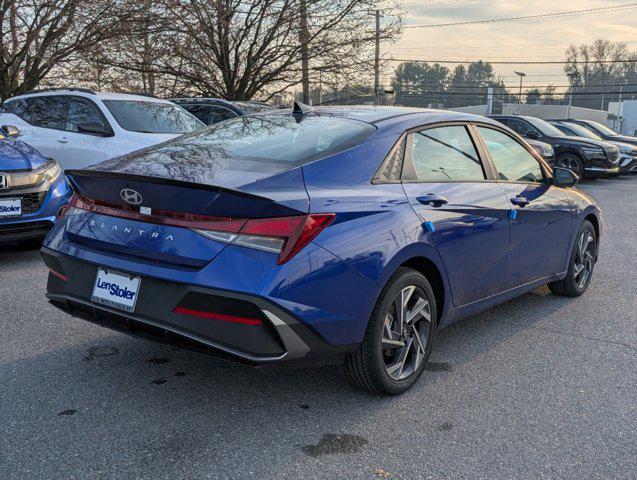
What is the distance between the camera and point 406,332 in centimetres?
339

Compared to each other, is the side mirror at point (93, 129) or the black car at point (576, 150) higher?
the side mirror at point (93, 129)

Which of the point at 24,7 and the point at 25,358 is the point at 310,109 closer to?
the point at 25,358

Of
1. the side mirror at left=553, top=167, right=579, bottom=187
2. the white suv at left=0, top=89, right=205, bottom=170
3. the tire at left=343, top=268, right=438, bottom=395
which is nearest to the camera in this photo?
the tire at left=343, top=268, right=438, bottom=395

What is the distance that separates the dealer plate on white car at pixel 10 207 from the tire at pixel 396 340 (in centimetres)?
399

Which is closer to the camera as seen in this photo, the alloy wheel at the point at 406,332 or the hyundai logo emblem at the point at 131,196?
the hyundai logo emblem at the point at 131,196

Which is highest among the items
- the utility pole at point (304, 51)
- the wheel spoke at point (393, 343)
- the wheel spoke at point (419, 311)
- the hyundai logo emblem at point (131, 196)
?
the utility pole at point (304, 51)

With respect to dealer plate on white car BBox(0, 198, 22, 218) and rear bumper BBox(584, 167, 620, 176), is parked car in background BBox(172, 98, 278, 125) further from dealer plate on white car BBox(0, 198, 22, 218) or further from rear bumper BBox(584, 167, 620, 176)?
rear bumper BBox(584, 167, 620, 176)

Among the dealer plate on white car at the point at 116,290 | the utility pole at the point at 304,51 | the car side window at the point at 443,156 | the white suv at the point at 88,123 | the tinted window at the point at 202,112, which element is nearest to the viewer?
the dealer plate on white car at the point at 116,290

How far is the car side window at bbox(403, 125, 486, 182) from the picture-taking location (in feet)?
11.9

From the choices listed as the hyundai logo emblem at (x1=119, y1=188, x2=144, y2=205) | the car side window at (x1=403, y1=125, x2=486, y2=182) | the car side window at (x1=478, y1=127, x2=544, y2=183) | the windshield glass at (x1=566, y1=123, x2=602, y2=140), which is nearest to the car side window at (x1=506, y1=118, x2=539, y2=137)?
the windshield glass at (x1=566, y1=123, x2=602, y2=140)

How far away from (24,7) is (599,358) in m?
14.3

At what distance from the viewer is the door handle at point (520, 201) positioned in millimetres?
4266

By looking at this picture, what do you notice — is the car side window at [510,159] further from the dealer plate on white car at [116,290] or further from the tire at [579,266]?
the dealer plate on white car at [116,290]

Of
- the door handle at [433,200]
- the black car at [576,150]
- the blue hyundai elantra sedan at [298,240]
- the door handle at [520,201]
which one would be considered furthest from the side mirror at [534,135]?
the door handle at [433,200]
